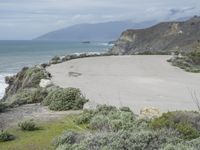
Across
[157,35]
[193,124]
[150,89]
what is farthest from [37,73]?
[157,35]

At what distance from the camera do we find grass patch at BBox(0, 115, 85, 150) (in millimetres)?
11234

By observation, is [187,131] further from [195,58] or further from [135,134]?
[195,58]

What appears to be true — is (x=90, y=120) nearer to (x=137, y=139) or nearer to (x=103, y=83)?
(x=137, y=139)

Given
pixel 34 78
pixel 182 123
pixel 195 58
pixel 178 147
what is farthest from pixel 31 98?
pixel 195 58

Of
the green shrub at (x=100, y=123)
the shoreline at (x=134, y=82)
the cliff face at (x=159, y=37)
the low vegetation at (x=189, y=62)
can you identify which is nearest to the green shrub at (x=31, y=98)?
the shoreline at (x=134, y=82)

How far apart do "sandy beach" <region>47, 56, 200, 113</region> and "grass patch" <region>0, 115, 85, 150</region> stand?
12.0 feet

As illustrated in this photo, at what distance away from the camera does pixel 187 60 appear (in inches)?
1473

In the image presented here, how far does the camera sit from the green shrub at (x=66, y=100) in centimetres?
1631

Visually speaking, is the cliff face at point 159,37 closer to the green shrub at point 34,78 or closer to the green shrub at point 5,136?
the green shrub at point 34,78

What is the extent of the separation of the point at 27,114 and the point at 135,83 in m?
10.8

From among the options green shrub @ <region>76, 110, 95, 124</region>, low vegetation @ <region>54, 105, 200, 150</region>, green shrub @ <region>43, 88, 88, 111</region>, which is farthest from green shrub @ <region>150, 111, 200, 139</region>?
green shrub @ <region>43, 88, 88, 111</region>

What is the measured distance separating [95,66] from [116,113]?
23.0 metres

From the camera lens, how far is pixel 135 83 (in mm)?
25594

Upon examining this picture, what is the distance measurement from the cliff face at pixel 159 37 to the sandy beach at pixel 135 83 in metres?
56.1
